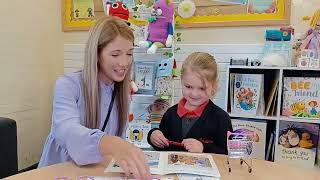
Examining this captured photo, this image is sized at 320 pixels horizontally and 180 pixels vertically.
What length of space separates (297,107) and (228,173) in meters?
1.20

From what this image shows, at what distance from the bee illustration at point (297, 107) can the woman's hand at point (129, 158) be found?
1442 mm

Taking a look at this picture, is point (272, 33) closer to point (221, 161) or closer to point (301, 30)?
point (301, 30)

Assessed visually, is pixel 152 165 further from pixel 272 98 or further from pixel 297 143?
pixel 297 143

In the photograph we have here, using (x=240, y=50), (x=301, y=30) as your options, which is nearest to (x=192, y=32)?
(x=240, y=50)

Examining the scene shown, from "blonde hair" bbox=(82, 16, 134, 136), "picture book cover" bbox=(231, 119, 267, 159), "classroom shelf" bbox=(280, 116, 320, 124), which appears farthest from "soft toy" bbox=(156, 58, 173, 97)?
"blonde hair" bbox=(82, 16, 134, 136)

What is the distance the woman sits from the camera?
114cm

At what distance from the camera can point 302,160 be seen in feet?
6.95

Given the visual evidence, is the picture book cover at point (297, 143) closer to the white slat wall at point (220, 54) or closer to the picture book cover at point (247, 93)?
the picture book cover at point (247, 93)

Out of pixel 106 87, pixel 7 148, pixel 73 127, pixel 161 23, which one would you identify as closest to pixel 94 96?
pixel 106 87

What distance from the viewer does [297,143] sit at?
2.16 m

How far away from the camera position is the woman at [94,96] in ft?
3.73

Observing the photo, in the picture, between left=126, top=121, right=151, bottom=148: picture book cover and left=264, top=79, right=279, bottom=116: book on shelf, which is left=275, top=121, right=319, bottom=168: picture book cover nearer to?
left=264, top=79, right=279, bottom=116: book on shelf

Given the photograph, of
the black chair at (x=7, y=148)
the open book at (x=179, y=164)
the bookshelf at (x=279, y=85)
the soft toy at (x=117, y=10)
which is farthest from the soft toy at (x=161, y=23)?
the open book at (x=179, y=164)

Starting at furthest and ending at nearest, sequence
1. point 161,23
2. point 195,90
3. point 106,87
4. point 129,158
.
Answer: point 161,23 → point 195,90 → point 106,87 → point 129,158
